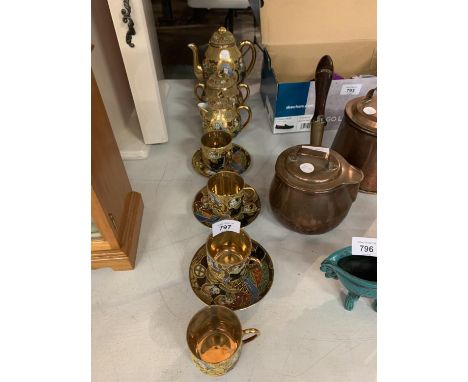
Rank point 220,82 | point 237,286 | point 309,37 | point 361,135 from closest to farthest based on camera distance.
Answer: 1. point 237,286
2. point 361,135
3. point 220,82
4. point 309,37

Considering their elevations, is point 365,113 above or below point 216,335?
above

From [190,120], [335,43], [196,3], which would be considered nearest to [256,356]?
[190,120]

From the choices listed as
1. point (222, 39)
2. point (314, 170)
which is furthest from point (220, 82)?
point (314, 170)

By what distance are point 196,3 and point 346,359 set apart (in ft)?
4.52

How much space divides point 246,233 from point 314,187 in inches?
5.9

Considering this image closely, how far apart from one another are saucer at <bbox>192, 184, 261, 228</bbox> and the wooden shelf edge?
4.9 inches

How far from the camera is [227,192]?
75 cm

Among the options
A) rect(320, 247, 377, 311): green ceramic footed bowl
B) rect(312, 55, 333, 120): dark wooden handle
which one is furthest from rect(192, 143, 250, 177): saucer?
rect(320, 247, 377, 311): green ceramic footed bowl

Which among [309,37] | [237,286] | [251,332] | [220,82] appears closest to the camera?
[251,332]

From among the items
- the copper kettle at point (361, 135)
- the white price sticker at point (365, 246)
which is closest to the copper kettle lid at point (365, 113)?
the copper kettle at point (361, 135)

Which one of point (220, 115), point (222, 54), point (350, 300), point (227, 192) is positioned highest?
point (222, 54)

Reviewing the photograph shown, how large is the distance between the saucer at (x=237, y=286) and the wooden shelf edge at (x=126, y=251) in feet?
0.39

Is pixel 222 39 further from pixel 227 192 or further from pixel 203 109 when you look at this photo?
pixel 227 192

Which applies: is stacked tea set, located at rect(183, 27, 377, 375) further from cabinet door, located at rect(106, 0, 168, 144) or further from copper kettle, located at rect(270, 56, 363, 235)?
cabinet door, located at rect(106, 0, 168, 144)
